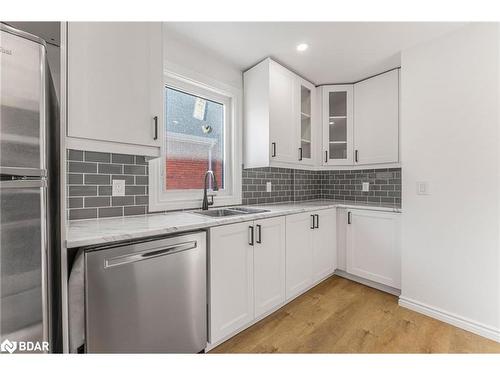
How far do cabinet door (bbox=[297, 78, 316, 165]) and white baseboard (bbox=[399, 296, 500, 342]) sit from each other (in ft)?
5.46

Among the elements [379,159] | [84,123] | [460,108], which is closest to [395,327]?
→ [379,159]

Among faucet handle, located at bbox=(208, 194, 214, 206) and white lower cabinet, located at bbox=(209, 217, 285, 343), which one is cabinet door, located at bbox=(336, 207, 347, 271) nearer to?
white lower cabinet, located at bbox=(209, 217, 285, 343)

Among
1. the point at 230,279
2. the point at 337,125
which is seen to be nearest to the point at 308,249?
the point at 230,279

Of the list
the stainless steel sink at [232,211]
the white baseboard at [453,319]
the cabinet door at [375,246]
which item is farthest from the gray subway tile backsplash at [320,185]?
the white baseboard at [453,319]

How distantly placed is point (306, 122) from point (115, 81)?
6.59 feet

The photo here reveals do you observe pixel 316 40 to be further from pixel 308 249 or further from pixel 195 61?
pixel 308 249

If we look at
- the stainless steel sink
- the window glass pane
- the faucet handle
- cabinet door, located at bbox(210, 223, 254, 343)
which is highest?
the window glass pane

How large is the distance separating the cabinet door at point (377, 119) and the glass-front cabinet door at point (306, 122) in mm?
537

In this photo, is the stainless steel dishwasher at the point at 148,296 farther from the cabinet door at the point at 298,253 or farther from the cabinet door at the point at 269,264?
the cabinet door at the point at 298,253

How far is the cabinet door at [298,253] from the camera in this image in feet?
6.49

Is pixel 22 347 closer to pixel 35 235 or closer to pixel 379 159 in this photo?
pixel 35 235

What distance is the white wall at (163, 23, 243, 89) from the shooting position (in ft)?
5.88

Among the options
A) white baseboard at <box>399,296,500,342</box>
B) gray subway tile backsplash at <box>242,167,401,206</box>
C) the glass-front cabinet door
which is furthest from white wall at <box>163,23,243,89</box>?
white baseboard at <box>399,296,500,342</box>

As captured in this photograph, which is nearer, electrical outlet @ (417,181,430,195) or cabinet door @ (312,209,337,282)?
electrical outlet @ (417,181,430,195)
